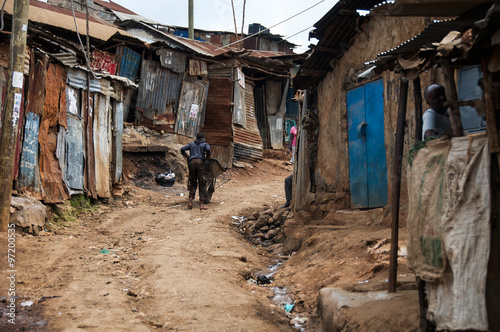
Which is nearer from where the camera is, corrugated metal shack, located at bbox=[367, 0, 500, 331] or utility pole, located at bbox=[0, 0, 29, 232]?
corrugated metal shack, located at bbox=[367, 0, 500, 331]

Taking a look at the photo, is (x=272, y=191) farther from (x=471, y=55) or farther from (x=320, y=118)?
(x=471, y=55)

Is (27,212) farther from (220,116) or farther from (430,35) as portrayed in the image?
(220,116)

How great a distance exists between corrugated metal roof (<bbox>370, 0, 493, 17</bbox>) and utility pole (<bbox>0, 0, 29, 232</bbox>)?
5.24 meters

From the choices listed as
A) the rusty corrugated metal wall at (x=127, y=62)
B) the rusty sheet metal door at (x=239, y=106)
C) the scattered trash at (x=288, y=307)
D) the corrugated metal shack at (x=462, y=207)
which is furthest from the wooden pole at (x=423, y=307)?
the rusty sheet metal door at (x=239, y=106)

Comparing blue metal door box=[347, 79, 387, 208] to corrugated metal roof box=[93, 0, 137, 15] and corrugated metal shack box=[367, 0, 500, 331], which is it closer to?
corrugated metal shack box=[367, 0, 500, 331]

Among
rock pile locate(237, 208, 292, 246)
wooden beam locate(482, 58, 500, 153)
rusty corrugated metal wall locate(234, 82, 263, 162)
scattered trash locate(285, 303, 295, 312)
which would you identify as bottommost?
scattered trash locate(285, 303, 295, 312)

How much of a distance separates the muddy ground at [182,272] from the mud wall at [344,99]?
98cm

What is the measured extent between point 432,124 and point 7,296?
4313 mm

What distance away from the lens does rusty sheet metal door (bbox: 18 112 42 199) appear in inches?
283

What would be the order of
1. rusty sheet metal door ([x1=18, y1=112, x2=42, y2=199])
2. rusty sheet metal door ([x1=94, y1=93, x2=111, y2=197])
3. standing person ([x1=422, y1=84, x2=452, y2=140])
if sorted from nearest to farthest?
standing person ([x1=422, y1=84, x2=452, y2=140]), rusty sheet metal door ([x1=18, y1=112, x2=42, y2=199]), rusty sheet metal door ([x1=94, y1=93, x2=111, y2=197])

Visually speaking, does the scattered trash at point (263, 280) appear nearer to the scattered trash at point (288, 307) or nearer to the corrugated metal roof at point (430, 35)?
the scattered trash at point (288, 307)

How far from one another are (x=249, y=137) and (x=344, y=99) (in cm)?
1126

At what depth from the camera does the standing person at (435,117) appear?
353cm

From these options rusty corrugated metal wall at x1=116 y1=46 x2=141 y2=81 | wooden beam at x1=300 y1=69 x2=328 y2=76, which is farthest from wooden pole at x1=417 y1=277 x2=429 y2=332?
rusty corrugated metal wall at x1=116 y1=46 x2=141 y2=81
